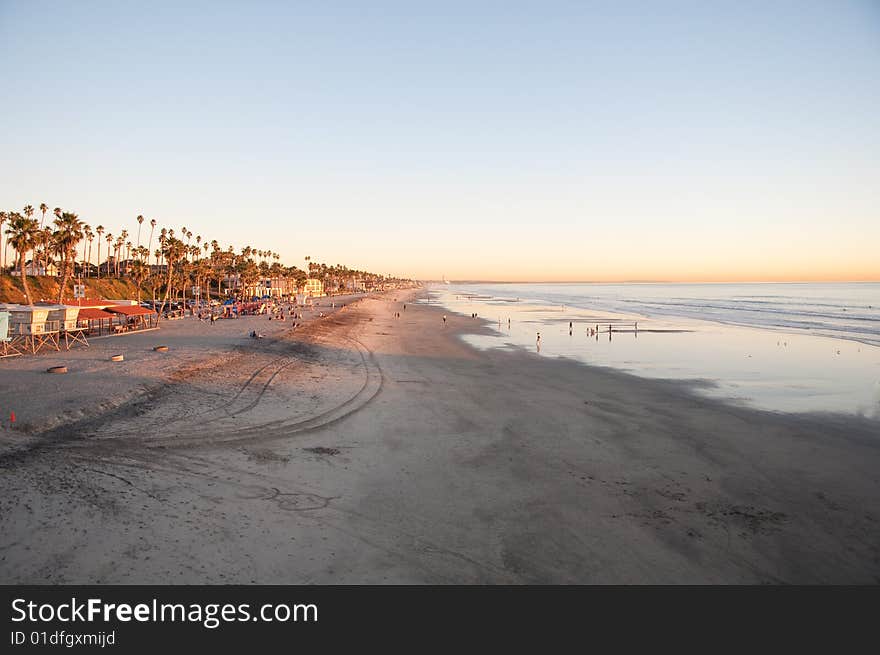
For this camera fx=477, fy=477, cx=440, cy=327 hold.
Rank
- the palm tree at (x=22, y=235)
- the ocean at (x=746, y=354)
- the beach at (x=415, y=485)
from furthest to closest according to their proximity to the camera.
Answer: the palm tree at (x=22, y=235), the ocean at (x=746, y=354), the beach at (x=415, y=485)

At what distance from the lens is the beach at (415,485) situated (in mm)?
8180

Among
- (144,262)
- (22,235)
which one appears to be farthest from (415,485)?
(144,262)

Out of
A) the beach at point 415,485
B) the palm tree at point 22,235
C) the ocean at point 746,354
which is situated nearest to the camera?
the beach at point 415,485

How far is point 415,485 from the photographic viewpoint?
1163 centimetres

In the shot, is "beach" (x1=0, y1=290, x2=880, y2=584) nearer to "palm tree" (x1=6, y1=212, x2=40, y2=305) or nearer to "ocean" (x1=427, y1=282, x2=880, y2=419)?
"ocean" (x1=427, y1=282, x2=880, y2=419)

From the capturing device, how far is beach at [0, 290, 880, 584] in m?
8.18

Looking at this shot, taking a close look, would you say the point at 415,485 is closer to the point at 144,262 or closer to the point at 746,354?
the point at 746,354

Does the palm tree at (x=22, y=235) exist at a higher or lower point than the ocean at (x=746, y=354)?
higher

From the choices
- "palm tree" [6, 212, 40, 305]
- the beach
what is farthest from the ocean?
"palm tree" [6, 212, 40, 305]

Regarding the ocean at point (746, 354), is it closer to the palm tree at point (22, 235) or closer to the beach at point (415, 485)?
the beach at point (415, 485)

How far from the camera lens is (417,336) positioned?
46.8m

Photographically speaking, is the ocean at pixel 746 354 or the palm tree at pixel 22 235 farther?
the palm tree at pixel 22 235

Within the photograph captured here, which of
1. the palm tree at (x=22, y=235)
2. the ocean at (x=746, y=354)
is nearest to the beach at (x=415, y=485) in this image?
the ocean at (x=746, y=354)
